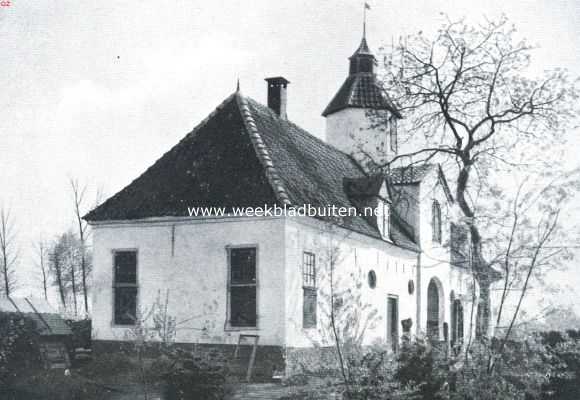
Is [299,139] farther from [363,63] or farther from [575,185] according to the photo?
[575,185]

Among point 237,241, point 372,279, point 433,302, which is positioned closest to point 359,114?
point 433,302

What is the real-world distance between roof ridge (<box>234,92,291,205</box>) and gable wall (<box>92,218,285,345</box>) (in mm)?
646

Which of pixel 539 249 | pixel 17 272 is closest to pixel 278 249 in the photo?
pixel 539 249

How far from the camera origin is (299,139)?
22547mm

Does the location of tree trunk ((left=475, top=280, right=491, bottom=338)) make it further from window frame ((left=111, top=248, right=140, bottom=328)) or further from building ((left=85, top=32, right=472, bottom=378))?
window frame ((left=111, top=248, right=140, bottom=328))

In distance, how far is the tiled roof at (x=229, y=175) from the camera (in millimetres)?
17000

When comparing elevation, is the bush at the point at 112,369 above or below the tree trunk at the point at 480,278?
below

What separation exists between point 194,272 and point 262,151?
10.9 ft

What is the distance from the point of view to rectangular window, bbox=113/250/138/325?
59.6 ft

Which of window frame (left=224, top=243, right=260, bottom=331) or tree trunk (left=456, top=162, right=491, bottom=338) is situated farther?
window frame (left=224, top=243, right=260, bottom=331)

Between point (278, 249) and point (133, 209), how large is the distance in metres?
4.09

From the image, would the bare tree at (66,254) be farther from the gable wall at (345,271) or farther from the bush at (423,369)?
the bush at (423,369)

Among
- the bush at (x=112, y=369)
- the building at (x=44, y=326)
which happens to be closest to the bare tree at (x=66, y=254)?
the building at (x=44, y=326)

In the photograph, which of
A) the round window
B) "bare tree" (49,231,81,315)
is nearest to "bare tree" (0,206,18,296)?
"bare tree" (49,231,81,315)
